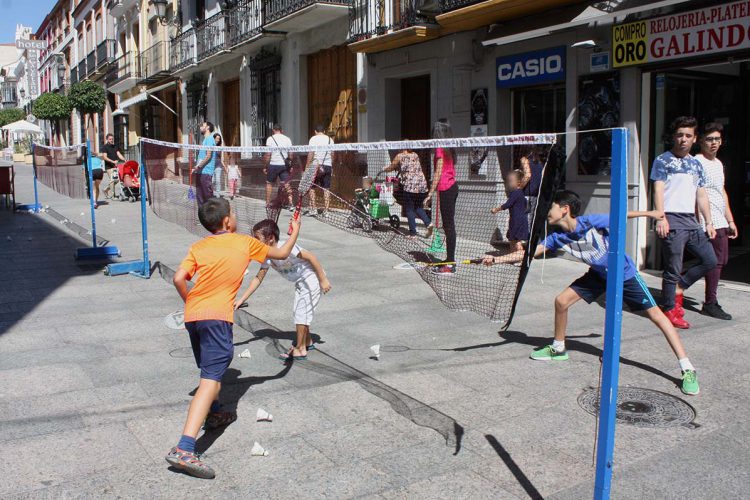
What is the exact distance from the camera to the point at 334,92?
53.5 ft

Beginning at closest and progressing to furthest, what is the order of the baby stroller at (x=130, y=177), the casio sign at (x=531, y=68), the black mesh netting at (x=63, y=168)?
the casio sign at (x=531, y=68), the black mesh netting at (x=63, y=168), the baby stroller at (x=130, y=177)

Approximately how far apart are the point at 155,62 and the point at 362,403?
26.0 m

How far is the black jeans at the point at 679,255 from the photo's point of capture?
6.31m

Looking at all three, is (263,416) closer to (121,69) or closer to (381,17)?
(381,17)

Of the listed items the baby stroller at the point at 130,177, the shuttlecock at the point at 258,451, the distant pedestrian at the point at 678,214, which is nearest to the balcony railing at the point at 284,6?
the baby stroller at the point at 130,177

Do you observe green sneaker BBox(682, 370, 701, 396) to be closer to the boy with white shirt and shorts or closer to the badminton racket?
the boy with white shirt and shorts

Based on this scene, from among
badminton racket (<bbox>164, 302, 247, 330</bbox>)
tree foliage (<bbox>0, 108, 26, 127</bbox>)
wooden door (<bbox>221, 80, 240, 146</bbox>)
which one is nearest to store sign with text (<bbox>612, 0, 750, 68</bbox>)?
badminton racket (<bbox>164, 302, 247, 330</bbox>)

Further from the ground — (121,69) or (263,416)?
(121,69)

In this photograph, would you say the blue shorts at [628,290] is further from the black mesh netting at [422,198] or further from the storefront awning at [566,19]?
the storefront awning at [566,19]

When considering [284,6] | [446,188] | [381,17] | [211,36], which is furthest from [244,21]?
[446,188]

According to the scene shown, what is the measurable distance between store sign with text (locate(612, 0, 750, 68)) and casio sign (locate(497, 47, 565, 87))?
109 cm

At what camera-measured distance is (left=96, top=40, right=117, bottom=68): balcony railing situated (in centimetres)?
3628

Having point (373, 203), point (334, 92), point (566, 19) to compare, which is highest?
point (566, 19)

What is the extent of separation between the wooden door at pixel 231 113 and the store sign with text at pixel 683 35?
14.5 metres
